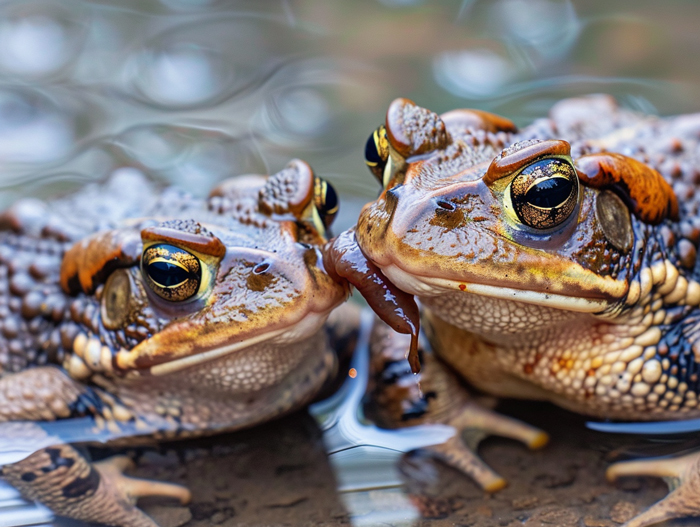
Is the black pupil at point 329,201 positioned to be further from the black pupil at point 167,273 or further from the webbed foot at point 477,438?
the webbed foot at point 477,438

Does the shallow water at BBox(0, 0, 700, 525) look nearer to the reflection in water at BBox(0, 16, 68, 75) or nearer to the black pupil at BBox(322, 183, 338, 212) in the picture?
the reflection in water at BBox(0, 16, 68, 75)

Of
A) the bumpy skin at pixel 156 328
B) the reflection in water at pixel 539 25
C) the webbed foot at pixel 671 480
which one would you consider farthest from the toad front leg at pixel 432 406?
the reflection in water at pixel 539 25

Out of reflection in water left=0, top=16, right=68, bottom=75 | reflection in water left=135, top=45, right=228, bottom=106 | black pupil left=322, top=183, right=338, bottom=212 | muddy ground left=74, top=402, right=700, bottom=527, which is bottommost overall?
muddy ground left=74, top=402, right=700, bottom=527

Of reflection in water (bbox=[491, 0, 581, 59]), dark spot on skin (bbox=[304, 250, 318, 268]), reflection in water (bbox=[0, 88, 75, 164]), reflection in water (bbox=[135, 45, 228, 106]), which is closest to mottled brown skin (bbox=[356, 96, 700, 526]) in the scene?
dark spot on skin (bbox=[304, 250, 318, 268])

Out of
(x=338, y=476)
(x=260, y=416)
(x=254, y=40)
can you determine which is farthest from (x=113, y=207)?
(x=254, y=40)

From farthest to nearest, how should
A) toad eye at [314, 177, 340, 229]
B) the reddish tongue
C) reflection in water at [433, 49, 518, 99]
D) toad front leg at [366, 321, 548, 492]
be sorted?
reflection in water at [433, 49, 518, 99]
toad front leg at [366, 321, 548, 492]
toad eye at [314, 177, 340, 229]
the reddish tongue

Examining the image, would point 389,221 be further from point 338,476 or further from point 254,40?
point 254,40
